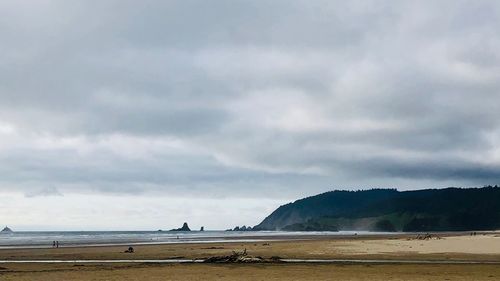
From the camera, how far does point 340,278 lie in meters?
32.2

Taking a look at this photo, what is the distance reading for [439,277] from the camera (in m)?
32.5

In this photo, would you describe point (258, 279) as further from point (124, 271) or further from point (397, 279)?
point (124, 271)

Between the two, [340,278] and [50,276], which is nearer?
[340,278]

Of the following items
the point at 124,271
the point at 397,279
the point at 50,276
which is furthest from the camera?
the point at 124,271

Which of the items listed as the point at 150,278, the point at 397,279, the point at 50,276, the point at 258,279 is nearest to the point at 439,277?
the point at 397,279

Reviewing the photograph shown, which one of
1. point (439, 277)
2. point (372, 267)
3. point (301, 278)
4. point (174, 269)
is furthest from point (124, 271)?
point (439, 277)

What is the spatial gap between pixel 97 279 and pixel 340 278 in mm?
14638

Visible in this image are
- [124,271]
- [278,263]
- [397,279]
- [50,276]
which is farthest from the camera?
[278,263]

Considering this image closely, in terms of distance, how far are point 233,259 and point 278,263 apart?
13.3ft

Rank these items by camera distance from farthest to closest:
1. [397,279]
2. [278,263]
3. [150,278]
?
[278,263], [150,278], [397,279]

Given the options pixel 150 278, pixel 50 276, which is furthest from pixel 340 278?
pixel 50 276

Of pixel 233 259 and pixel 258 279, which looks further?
pixel 233 259

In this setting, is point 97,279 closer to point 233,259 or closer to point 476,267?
point 233,259

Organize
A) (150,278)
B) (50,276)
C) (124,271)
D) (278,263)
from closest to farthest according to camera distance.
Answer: (150,278), (50,276), (124,271), (278,263)
